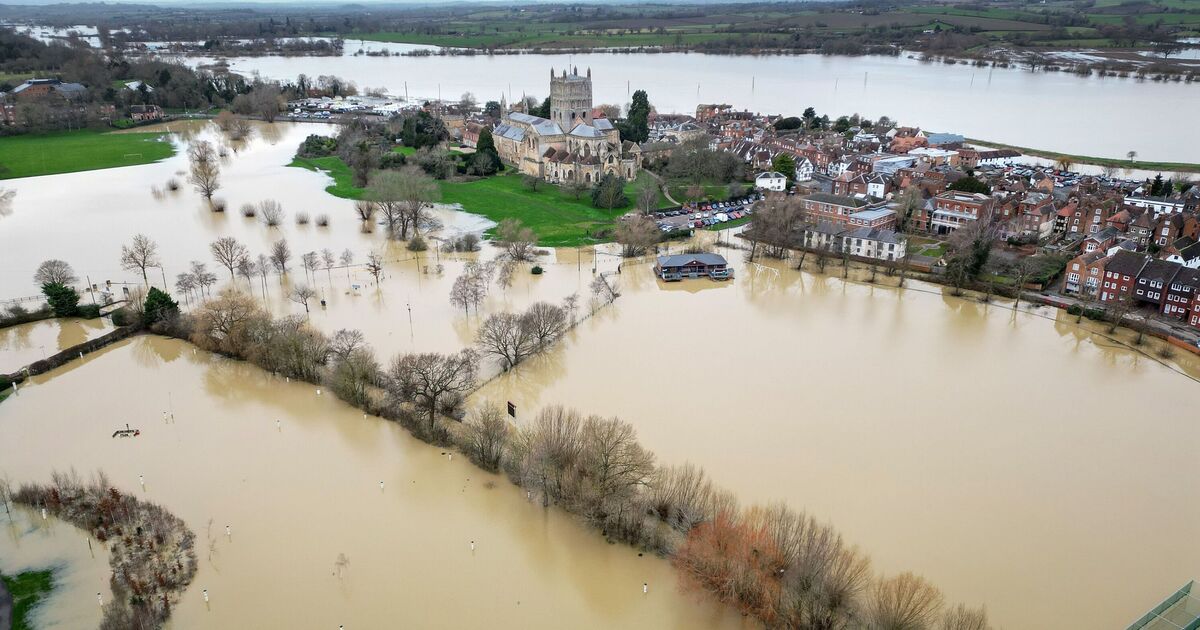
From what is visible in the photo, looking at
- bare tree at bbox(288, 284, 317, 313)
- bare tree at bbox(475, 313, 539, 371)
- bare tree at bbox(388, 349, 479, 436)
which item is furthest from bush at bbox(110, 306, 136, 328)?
bare tree at bbox(475, 313, 539, 371)

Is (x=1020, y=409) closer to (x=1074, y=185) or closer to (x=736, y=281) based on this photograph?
(x=736, y=281)

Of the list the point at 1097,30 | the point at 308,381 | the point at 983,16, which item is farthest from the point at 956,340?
the point at 983,16

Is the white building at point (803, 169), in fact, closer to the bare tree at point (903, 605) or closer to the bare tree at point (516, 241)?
the bare tree at point (516, 241)

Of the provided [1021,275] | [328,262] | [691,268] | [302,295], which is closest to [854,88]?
[1021,275]

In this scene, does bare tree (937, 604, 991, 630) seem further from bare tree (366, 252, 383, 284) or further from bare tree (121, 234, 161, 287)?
bare tree (121, 234, 161, 287)

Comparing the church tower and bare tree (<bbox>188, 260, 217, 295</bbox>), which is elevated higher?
the church tower

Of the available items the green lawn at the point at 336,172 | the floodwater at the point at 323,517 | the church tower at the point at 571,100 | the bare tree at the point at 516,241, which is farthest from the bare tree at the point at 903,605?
the church tower at the point at 571,100

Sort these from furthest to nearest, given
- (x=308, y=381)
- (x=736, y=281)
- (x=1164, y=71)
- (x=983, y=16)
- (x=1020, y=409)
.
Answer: (x=983, y=16) < (x=1164, y=71) < (x=736, y=281) < (x=308, y=381) < (x=1020, y=409)
